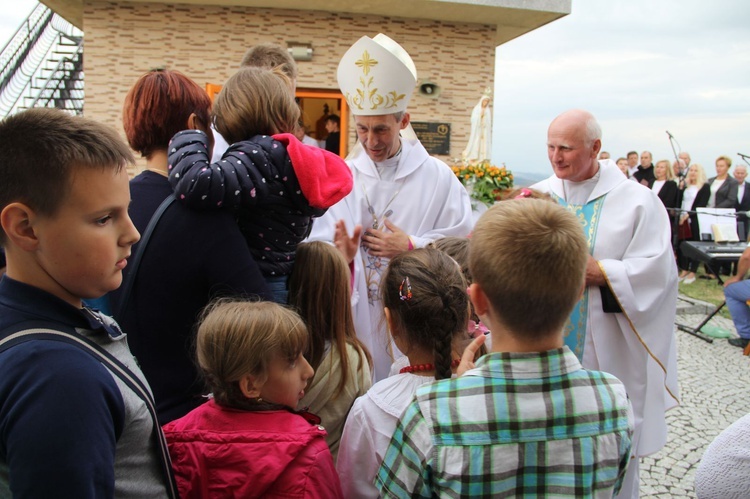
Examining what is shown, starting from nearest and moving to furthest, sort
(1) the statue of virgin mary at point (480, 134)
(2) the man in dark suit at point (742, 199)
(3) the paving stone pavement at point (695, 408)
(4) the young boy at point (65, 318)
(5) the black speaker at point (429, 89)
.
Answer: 1. (4) the young boy at point (65, 318)
2. (3) the paving stone pavement at point (695, 408)
3. (2) the man in dark suit at point (742, 199)
4. (1) the statue of virgin mary at point (480, 134)
5. (5) the black speaker at point (429, 89)

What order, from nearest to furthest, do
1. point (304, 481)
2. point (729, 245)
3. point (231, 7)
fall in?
point (304, 481) < point (729, 245) < point (231, 7)

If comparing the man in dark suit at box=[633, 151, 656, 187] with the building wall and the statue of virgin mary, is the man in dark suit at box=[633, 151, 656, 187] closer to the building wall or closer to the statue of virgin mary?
the statue of virgin mary

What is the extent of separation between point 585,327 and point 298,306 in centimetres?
160

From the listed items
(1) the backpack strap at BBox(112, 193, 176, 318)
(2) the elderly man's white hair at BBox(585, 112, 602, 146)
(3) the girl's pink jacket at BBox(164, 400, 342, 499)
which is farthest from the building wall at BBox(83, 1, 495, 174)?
(3) the girl's pink jacket at BBox(164, 400, 342, 499)

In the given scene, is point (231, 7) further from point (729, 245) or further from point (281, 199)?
point (281, 199)

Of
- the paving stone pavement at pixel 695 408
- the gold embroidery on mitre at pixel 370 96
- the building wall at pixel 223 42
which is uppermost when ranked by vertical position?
the building wall at pixel 223 42

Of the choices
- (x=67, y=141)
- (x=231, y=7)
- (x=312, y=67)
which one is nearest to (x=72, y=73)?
(x=231, y=7)

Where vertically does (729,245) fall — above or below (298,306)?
below

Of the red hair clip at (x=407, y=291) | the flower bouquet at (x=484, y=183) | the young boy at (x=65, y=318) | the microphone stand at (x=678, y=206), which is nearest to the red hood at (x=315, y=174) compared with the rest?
the red hair clip at (x=407, y=291)

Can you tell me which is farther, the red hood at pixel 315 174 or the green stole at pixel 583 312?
the green stole at pixel 583 312

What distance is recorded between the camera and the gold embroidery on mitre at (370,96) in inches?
129

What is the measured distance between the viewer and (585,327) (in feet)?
9.53

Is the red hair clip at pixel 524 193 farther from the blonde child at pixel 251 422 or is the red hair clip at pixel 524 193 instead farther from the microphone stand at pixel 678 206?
the microphone stand at pixel 678 206

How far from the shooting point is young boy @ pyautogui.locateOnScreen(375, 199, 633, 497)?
1.20 metres
